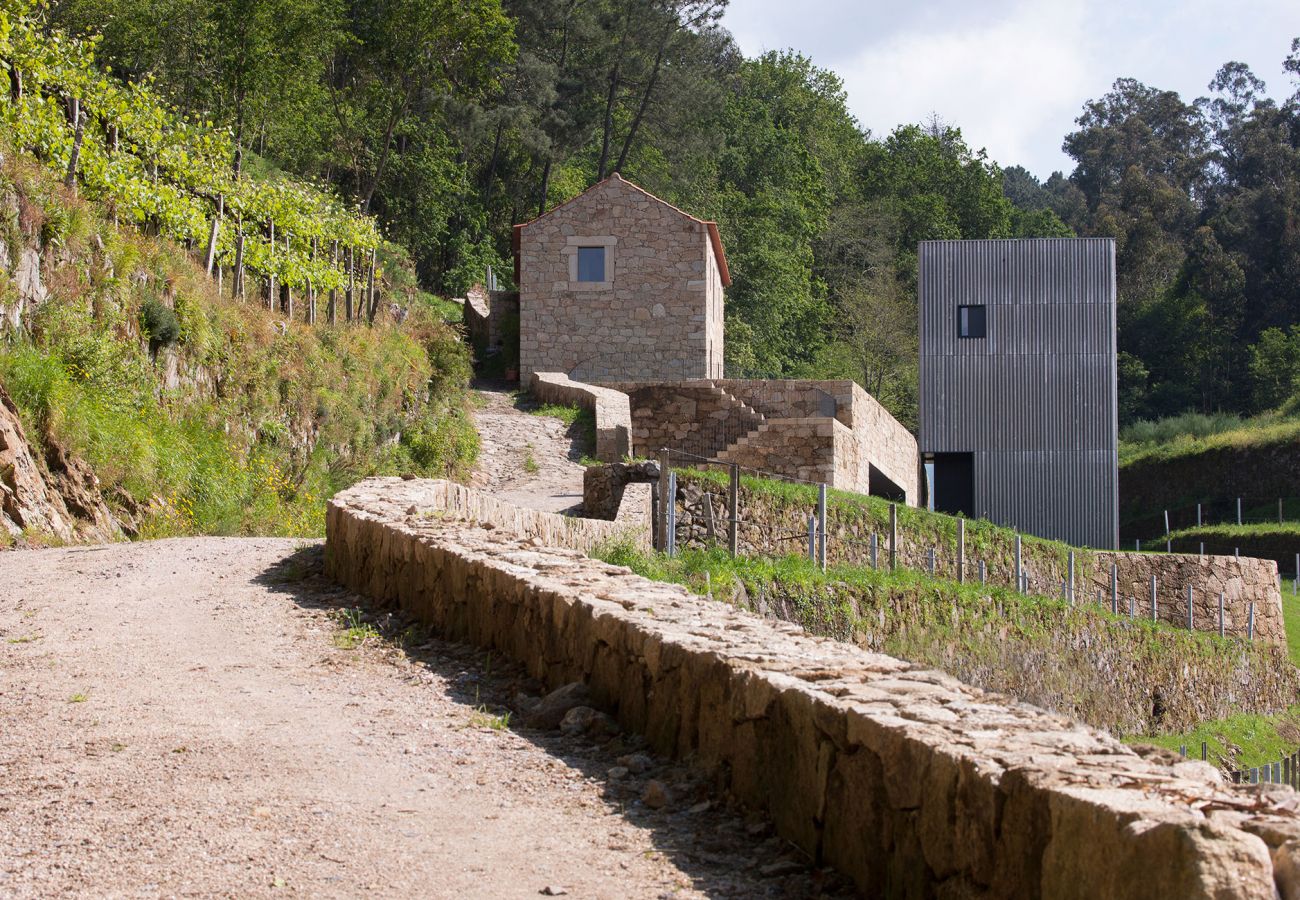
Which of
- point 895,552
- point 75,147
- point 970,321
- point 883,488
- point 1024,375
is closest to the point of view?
point 75,147

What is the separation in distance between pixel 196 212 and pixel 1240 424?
43.5 meters

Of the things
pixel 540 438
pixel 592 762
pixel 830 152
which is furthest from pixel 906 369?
pixel 592 762

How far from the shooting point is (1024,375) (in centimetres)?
3353

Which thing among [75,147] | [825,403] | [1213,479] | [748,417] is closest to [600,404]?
[748,417]

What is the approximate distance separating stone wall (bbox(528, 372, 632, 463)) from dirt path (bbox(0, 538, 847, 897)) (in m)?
16.0

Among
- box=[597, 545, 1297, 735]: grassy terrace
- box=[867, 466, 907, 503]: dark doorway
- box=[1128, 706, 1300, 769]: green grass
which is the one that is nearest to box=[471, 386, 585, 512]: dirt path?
box=[597, 545, 1297, 735]: grassy terrace

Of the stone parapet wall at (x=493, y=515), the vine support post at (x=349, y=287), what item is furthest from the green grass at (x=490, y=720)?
the vine support post at (x=349, y=287)

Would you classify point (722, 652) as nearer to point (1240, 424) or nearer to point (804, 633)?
point (804, 633)

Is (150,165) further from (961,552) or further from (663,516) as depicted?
(961,552)

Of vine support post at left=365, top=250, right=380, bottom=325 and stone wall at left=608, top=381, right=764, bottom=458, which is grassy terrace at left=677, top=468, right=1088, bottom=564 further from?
vine support post at left=365, top=250, right=380, bottom=325

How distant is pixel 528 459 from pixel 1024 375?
15.2 meters

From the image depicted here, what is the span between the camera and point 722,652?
5.18 metres

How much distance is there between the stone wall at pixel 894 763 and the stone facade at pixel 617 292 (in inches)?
966

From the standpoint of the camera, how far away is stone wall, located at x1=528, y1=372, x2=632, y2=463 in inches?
953
